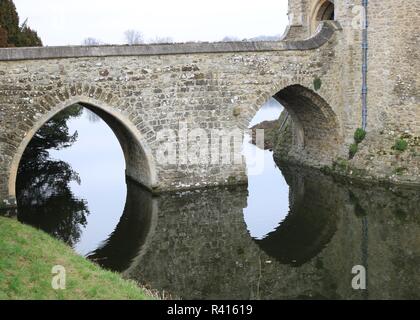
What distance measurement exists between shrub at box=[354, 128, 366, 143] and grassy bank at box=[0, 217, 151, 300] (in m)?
10.6

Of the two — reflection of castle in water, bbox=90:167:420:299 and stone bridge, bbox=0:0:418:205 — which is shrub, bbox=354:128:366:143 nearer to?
stone bridge, bbox=0:0:418:205

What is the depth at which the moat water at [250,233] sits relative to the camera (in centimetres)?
989

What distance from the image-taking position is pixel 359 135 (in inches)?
684

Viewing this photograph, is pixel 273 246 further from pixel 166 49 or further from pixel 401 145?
pixel 166 49

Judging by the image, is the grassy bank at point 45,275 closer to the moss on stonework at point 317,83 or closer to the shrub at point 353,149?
the moss on stonework at point 317,83

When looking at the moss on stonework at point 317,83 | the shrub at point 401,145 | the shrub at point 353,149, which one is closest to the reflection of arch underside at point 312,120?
the moss on stonework at point 317,83

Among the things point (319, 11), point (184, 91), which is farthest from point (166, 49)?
point (319, 11)

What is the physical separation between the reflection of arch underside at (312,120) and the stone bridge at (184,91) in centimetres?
5

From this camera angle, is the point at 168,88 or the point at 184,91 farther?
the point at 184,91

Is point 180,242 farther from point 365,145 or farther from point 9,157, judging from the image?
point 365,145

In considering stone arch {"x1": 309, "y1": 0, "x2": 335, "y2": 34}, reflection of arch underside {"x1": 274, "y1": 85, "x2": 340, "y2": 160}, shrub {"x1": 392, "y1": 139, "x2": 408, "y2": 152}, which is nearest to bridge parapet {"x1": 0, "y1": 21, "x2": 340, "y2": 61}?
reflection of arch underside {"x1": 274, "y1": 85, "x2": 340, "y2": 160}

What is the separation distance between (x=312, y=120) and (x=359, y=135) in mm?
2325

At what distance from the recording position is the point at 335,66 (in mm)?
17703

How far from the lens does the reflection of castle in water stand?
9.77m
